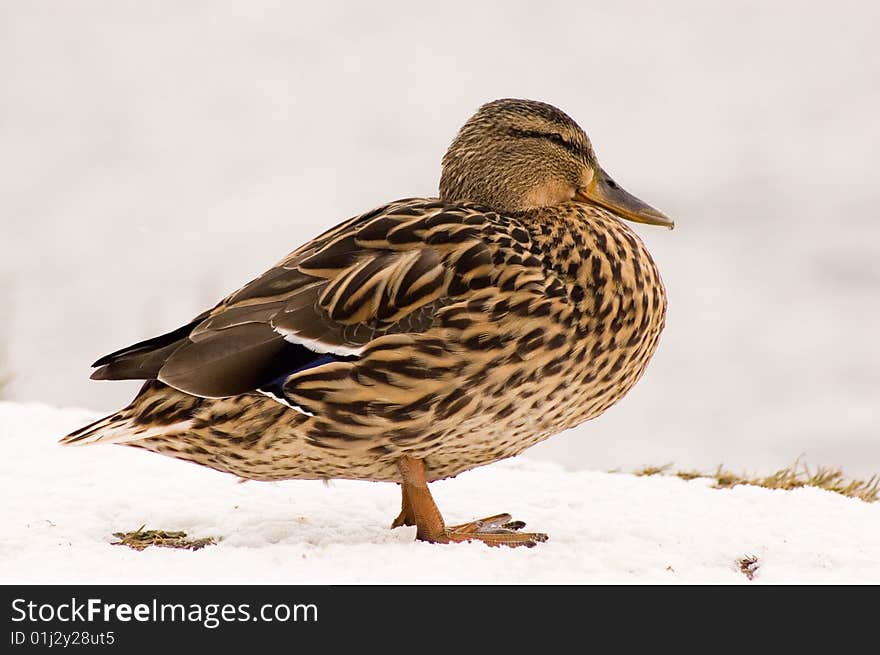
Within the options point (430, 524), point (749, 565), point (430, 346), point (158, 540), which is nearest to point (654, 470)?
point (749, 565)

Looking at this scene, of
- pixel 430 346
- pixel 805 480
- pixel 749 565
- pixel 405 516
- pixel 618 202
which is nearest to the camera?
pixel 430 346

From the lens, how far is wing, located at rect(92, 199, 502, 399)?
14.2 ft

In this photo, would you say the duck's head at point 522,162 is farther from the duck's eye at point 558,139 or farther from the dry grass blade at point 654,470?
the dry grass blade at point 654,470

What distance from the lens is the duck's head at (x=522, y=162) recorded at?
15.9ft

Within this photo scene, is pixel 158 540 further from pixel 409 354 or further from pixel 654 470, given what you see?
pixel 654 470

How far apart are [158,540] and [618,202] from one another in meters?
2.16

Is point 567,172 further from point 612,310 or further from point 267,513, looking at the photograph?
point 267,513

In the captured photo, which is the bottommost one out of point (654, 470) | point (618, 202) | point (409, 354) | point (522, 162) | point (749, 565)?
point (749, 565)

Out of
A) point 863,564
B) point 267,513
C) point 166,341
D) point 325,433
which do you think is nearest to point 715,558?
point 863,564

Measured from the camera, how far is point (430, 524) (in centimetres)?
459

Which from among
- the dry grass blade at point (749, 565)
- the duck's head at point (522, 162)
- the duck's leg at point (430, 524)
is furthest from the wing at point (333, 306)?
the dry grass blade at point (749, 565)

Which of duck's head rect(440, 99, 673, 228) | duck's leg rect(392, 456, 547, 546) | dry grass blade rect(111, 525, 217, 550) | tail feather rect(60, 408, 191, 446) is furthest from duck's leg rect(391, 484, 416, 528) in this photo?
duck's head rect(440, 99, 673, 228)

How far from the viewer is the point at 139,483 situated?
5.61 m

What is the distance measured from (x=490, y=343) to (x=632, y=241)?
883mm
